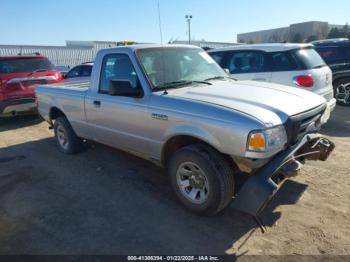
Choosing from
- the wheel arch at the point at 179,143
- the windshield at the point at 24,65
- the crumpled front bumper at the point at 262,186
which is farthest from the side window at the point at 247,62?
the windshield at the point at 24,65

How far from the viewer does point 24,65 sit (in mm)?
9164

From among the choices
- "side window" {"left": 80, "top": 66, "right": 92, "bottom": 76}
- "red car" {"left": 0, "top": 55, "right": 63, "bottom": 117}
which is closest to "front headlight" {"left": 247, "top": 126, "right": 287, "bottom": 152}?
"red car" {"left": 0, "top": 55, "right": 63, "bottom": 117}

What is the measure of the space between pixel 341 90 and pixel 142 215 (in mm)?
7705

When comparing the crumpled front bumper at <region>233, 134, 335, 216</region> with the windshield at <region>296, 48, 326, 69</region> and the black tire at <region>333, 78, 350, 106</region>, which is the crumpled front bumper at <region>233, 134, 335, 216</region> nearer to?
the windshield at <region>296, 48, 326, 69</region>

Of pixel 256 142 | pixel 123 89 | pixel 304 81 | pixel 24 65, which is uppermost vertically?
pixel 24 65

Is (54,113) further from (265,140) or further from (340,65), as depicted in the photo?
(340,65)

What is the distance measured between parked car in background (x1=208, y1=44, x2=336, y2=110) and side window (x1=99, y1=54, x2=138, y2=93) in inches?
139

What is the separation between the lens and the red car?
8477 mm

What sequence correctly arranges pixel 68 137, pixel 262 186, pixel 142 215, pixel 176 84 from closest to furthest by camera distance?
pixel 262 186 → pixel 142 215 → pixel 176 84 → pixel 68 137

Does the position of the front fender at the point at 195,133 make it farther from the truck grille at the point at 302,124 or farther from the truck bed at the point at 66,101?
the truck bed at the point at 66,101

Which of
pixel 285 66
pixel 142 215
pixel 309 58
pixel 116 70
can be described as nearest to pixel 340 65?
pixel 309 58

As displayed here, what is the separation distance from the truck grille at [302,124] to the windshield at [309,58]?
311 centimetres

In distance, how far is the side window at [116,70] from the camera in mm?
4391

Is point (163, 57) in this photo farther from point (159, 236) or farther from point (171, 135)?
point (159, 236)
